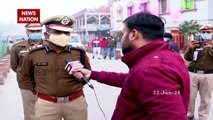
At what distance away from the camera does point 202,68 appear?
18.9 feet

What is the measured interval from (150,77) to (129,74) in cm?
22

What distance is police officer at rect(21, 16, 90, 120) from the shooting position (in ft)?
11.7

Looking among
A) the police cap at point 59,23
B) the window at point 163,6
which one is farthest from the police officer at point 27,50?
the window at point 163,6

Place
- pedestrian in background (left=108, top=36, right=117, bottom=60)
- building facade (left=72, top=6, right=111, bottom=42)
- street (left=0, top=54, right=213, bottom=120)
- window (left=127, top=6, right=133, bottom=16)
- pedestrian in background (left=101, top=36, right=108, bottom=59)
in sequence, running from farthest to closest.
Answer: building facade (left=72, top=6, right=111, bottom=42) → window (left=127, top=6, right=133, bottom=16) → pedestrian in background (left=101, top=36, right=108, bottom=59) → pedestrian in background (left=108, top=36, right=117, bottom=60) → street (left=0, top=54, right=213, bottom=120)

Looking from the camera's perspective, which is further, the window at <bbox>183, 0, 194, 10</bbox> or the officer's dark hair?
the window at <bbox>183, 0, 194, 10</bbox>

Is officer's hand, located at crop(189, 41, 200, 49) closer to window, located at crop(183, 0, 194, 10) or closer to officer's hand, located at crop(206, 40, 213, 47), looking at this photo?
officer's hand, located at crop(206, 40, 213, 47)

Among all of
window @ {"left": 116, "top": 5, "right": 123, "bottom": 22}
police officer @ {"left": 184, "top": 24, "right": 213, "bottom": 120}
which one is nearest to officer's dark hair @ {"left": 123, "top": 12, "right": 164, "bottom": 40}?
police officer @ {"left": 184, "top": 24, "right": 213, "bottom": 120}

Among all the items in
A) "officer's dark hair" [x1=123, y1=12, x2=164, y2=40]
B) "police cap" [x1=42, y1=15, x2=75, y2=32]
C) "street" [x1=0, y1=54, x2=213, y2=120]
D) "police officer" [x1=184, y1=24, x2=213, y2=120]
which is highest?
"police cap" [x1=42, y1=15, x2=75, y2=32]

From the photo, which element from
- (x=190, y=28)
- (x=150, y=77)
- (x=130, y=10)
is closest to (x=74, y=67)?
(x=150, y=77)

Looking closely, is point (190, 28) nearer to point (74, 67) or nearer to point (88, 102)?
point (88, 102)

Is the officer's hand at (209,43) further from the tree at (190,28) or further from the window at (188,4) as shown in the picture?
the window at (188,4)

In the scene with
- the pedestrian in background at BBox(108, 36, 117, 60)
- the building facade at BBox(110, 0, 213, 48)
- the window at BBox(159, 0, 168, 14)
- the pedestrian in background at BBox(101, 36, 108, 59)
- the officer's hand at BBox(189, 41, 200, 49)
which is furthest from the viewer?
the window at BBox(159, 0, 168, 14)

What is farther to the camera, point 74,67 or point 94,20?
point 94,20

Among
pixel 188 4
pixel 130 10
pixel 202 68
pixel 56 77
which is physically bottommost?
pixel 202 68
